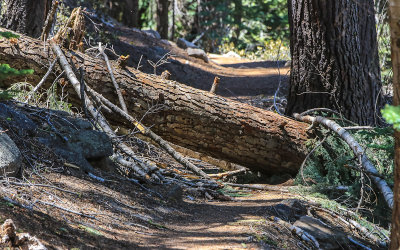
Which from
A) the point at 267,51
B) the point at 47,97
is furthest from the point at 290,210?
the point at 267,51

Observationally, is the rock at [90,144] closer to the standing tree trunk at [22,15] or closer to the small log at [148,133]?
the small log at [148,133]

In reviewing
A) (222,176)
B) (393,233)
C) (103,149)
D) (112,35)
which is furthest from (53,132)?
(112,35)

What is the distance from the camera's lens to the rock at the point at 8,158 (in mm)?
3709

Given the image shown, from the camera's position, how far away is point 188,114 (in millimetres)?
6375

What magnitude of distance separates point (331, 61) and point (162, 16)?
13.4 metres

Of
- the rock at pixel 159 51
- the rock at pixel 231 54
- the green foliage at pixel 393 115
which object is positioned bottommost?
the rock at pixel 231 54

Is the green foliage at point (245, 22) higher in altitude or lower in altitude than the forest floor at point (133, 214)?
higher

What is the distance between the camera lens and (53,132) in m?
5.11

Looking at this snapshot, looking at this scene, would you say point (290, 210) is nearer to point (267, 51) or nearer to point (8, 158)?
point (8, 158)

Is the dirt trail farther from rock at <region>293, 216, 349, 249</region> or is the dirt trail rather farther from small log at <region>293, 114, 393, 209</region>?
small log at <region>293, 114, 393, 209</region>

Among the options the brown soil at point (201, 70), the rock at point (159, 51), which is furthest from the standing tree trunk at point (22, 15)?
the rock at point (159, 51)

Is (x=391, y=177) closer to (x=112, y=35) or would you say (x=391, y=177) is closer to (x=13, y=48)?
(x=13, y=48)

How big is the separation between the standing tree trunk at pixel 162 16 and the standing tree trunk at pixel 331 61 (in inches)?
494

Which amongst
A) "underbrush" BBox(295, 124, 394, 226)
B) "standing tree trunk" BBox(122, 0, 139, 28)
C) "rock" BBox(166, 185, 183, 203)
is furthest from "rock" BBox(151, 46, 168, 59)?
"rock" BBox(166, 185, 183, 203)
